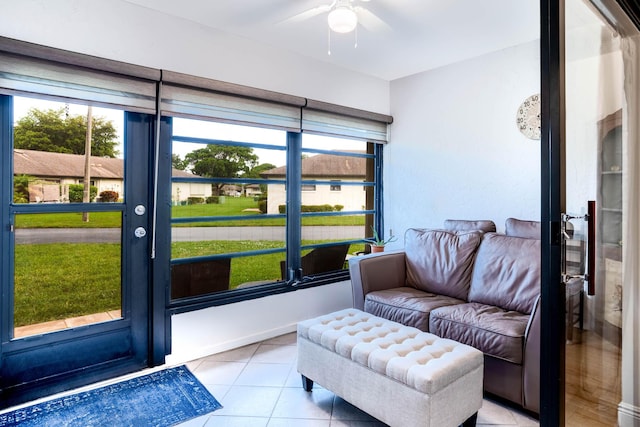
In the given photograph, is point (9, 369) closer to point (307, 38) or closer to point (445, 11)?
point (307, 38)

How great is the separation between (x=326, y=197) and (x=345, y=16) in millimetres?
1871

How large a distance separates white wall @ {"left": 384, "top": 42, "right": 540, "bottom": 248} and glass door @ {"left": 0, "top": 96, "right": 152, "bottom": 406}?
2534 millimetres

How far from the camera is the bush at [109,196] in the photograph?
2504 millimetres

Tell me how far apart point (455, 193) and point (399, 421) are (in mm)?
2373

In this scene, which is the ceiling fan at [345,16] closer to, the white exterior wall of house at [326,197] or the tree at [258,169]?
the tree at [258,169]

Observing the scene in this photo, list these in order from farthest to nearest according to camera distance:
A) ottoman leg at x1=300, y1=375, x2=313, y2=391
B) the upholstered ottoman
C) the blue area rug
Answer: ottoman leg at x1=300, y1=375, x2=313, y2=391 → the blue area rug → the upholstered ottoman

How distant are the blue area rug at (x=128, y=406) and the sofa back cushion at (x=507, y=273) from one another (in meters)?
1.94

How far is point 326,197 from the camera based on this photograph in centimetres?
377

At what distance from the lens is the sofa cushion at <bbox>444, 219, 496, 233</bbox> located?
10.3 feet

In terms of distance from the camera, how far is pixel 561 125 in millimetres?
1205

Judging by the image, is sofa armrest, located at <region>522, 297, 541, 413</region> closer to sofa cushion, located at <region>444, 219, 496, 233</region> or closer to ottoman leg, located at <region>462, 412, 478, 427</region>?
ottoman leg, located at <region>462, 412, 478, 427</region>

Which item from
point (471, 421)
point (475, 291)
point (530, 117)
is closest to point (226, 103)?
point (475, 291)

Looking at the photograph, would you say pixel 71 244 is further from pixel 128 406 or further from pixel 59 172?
pixel 128 406

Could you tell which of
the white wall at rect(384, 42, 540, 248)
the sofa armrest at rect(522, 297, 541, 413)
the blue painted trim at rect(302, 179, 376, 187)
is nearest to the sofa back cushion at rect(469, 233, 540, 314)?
the sofa armrest at rect(522, 297, 541, 413)
